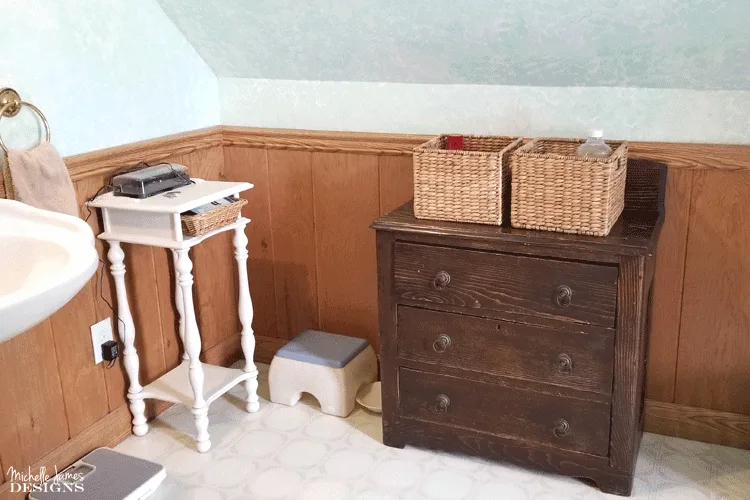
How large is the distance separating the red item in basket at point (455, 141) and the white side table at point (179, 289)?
2.02 ft

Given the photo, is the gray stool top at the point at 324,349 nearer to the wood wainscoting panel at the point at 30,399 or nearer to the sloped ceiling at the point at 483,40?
the wood wainscoting panel at the point at 30,399

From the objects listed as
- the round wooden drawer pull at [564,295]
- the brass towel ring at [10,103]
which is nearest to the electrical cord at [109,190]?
the brass towel ring at [10,103]

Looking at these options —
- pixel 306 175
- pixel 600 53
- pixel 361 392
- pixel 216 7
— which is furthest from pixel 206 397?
pixel 600 53

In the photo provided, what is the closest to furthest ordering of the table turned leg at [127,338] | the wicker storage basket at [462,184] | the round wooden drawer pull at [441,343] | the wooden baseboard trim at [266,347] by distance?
the wicker storage basket at [462,184] → the round wooden drawer pull at [441,343] → the table turned leg at [127,338] → the wooden baseboard trim at [266,347]

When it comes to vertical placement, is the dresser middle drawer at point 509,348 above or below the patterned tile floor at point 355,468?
above

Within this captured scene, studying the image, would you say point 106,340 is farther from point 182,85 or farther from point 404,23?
point 404,23

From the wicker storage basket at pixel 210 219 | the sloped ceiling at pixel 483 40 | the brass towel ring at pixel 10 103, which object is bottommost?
the wicker storage basket at pixel 210 219

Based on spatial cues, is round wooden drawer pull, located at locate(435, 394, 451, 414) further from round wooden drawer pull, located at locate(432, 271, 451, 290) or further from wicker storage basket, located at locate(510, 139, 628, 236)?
wicker storage basket, located at locate(510, 139, 628, 236)

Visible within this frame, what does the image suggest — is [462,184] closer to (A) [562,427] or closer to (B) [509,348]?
(B) [509,348]

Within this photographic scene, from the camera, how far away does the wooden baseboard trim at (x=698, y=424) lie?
2.20 meters

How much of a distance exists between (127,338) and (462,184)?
1095mm

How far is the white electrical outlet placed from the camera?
2205 millimetres

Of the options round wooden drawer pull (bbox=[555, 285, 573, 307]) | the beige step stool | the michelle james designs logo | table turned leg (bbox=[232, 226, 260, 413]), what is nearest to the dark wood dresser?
round wooden drawer pull (bbox=[555, 285, 573, 307])

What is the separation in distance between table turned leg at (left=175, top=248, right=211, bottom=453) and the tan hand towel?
362 mm
